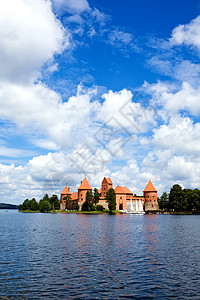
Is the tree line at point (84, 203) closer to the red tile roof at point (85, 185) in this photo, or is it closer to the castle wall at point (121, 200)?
the red tile roof at point (85, 185)

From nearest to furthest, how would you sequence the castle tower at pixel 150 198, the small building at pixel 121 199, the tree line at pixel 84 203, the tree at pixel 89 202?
the tree line at pixel 84 203 < the tree at pixel 89 202 < the small building at pixel 121 199 < the castle tower at pixel 150 198

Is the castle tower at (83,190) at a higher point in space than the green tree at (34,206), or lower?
higher

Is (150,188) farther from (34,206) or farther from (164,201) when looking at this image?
(34,206)

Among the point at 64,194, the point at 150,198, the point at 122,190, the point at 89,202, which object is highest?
the point at 122,190

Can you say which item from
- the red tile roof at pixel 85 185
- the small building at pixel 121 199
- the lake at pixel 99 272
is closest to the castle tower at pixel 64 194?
the red tile roof at pixel 85 185

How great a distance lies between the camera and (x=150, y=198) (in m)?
170

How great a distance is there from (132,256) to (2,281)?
1257 centimetres

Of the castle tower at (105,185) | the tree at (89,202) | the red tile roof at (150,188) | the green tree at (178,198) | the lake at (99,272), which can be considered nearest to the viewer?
the lake at (99,272)

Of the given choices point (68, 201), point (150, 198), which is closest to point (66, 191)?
point (68, 201)

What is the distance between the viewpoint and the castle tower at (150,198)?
557ft

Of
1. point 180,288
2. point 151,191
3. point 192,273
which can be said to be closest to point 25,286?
point 180,288

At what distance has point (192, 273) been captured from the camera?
19.8 meters

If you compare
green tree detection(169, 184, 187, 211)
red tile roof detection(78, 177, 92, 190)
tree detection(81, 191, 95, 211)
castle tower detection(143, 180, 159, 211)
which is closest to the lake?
tree detection(81, 191, 95, 211)

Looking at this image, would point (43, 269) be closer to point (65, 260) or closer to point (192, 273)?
point (65, 260)
